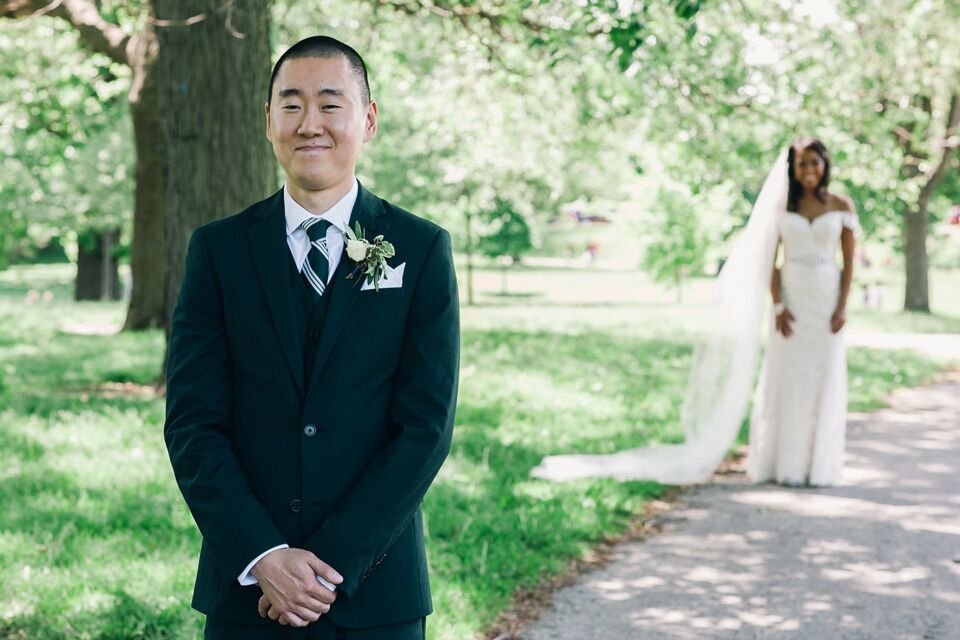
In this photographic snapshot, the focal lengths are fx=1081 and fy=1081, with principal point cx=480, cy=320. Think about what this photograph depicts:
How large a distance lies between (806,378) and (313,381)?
21.1ft

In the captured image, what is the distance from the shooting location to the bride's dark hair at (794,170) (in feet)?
26.5

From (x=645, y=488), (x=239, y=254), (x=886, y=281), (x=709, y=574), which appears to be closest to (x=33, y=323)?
(x=645, y=488)

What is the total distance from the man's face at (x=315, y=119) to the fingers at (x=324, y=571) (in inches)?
35.7

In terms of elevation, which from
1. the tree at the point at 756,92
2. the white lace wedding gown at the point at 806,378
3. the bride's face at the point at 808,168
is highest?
the tree at the point at 756,92

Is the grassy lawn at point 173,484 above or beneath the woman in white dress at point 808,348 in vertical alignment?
beneath

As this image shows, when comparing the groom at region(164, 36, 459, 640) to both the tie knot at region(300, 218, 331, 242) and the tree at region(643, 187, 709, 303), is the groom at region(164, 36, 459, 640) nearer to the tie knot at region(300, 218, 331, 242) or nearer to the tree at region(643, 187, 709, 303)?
the tie knot at region(300, 218, 331, 242)

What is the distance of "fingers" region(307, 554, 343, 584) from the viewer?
8.12 feet

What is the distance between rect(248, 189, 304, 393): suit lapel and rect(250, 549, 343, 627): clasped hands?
0.40 m

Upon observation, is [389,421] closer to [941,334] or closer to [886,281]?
[941,334]

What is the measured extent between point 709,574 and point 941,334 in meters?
17.6

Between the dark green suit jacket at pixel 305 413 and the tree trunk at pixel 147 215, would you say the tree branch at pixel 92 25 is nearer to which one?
the tree trunk at pixel 147 215

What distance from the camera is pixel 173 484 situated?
22.4ft

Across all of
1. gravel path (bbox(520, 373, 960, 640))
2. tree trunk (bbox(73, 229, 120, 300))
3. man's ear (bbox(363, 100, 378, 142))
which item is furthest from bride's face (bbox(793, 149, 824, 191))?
tree trunk (bbox(73, 229, 120, 300))

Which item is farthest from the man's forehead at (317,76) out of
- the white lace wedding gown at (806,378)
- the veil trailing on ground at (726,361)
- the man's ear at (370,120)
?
the white lace wedding gown at (806,378)
